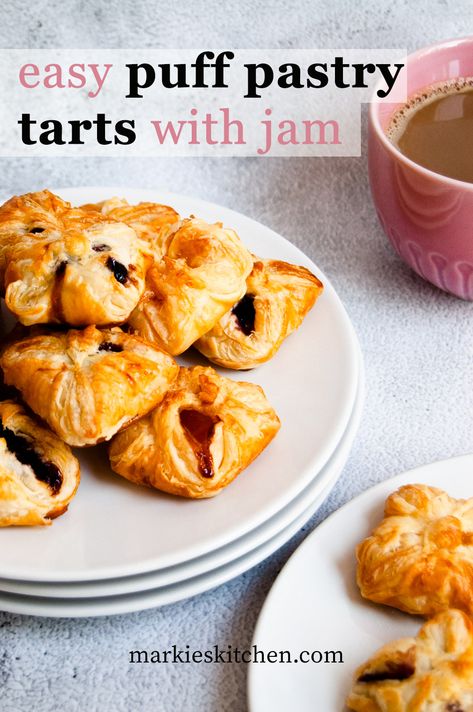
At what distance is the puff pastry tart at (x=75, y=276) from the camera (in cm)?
137

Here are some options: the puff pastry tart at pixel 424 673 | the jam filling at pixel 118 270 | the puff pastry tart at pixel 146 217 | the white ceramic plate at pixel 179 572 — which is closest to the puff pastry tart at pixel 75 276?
the jam filling at pixel 118 270

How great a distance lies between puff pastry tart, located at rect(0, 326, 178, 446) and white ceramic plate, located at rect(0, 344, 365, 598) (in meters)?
0.18

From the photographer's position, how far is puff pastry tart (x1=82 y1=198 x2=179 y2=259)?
1550mm

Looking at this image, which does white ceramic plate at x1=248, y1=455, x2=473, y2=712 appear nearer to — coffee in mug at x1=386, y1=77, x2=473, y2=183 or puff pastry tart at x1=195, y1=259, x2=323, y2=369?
puff pastry tart at x1=195, y1=259, x2=323, y2=369

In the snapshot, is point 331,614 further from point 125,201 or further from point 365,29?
point 365,29

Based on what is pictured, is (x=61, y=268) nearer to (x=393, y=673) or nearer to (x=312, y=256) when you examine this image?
(x=393, y=673)

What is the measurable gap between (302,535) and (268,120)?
1.11 m

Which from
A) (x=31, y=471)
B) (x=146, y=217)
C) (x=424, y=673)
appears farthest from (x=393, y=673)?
(x=146, y=217)

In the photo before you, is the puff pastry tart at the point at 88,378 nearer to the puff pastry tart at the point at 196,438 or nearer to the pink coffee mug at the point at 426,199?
the puff pastry tart at the point at 196,438

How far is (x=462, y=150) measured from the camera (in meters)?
1.79

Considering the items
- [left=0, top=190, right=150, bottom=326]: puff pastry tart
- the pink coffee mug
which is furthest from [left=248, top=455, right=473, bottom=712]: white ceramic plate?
the pink coffee mug

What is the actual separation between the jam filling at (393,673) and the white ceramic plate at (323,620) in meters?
0.04

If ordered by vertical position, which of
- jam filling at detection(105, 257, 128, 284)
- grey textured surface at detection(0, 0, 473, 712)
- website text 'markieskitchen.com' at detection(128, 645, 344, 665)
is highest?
jam filling at detection(105, 257, 128, 284)

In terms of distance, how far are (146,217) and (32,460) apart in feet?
1.58
